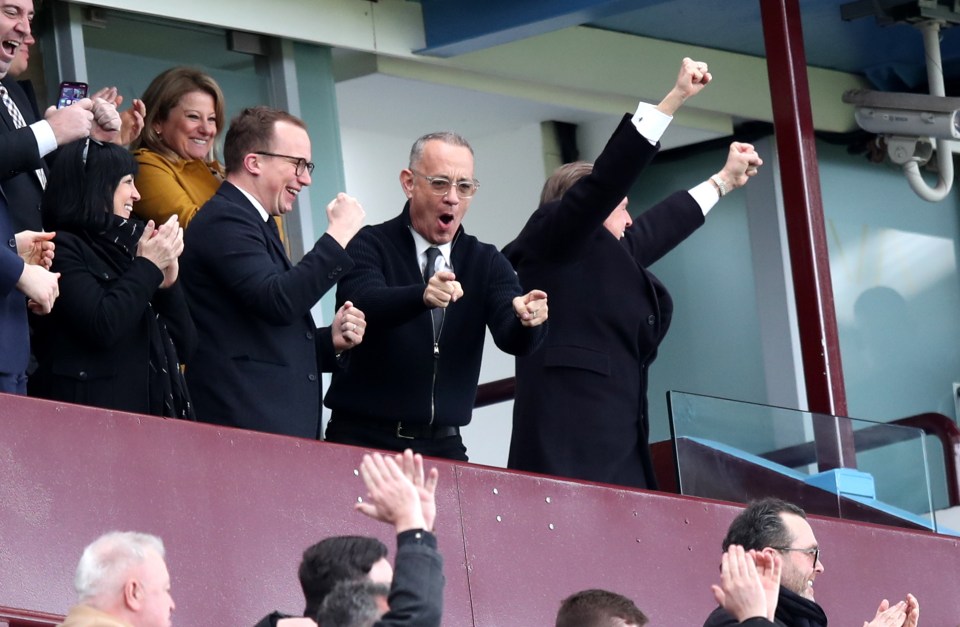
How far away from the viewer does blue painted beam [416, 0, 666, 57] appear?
8438 millimetres

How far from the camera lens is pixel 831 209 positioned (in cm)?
1103

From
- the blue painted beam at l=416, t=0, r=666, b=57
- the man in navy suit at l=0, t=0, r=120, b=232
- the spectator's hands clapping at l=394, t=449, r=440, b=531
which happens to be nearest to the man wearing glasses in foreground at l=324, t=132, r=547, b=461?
the man in navy suit at l=0, t=0, r=120, b=232

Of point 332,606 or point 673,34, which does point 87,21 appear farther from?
point 332,606

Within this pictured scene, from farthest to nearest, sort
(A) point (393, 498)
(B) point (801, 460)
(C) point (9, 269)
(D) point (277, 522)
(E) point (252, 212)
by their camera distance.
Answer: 1. (B) point (801, 460)
2. (E) point (252, 212)
3. (D) point (277, 522)
4. (C) point (9, 269)
5. (A) point (393, 498)

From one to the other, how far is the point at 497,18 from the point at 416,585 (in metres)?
5.34

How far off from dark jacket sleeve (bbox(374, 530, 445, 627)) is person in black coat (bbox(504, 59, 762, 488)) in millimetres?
2223

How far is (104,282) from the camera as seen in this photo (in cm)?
495

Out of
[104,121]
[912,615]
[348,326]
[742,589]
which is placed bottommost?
Result: [912,615]

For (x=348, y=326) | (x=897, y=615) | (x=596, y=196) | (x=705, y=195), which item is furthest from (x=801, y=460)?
(x=348, y=326)

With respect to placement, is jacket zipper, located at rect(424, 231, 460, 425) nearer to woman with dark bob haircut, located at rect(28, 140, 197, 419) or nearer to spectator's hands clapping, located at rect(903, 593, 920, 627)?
woman with dark bob haircut, located at rect(28, 140, 197, 419)

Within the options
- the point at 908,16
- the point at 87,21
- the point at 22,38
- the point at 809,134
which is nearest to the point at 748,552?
the point at 22,38

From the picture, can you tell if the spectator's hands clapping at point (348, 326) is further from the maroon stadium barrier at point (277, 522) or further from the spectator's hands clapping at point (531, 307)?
the spectator's hands clapping at point (531, 307)

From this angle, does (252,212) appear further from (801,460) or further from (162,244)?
(801,460)

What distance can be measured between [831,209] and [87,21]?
4939 millimetres
